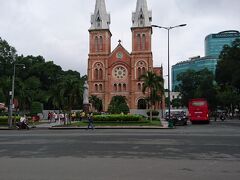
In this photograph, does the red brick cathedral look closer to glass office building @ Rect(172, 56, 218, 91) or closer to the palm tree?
the palm tree

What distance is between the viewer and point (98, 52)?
92.7 metres

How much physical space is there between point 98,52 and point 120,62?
20.0ft

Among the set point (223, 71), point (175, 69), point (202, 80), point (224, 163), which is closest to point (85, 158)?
point (224, 163)

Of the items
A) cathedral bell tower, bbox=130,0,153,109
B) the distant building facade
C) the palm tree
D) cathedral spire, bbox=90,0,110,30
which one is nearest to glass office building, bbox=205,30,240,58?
the distant building facade

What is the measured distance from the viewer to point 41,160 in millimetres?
11430

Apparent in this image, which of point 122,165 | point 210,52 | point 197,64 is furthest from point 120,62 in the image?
point 210,52

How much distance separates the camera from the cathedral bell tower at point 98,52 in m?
91.9

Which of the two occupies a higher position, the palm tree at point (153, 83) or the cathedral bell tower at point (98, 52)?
the cathedral bell tower at point (98, 52)

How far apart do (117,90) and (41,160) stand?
8049 centimetres

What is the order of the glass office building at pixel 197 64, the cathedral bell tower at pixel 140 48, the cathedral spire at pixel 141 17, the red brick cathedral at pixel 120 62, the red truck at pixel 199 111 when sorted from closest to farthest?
the red truck at pixel 199 111
the cathedral bell tower at pixel 140 48
the red brick cathedral at pixel 120 62
the cathedral spire at pixel 141 17
the glass office building at pixel 197 64

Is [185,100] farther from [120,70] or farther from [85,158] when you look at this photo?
[85,158]

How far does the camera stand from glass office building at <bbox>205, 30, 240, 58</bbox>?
167250 millimetres

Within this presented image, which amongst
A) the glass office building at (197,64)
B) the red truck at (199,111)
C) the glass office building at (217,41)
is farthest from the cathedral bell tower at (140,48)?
the glass office building at (217,41)

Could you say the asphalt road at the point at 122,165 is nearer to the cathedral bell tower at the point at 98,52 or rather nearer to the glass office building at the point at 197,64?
the cathedral bell tower at the point at 98,52
